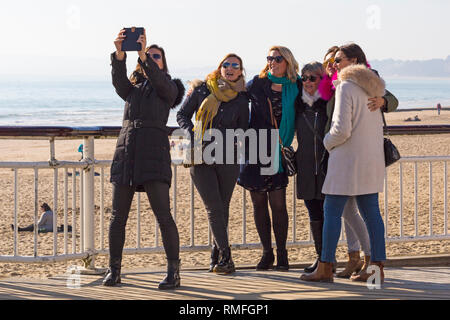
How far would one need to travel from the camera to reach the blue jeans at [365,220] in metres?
5.23

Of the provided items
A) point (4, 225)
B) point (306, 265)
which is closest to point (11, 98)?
point (4, 225)

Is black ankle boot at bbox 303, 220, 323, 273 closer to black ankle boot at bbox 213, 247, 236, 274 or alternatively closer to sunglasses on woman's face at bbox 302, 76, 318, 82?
black ankle boot at bbox 213, 247, 236, 274

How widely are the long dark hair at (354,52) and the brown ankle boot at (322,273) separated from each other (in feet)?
4.67

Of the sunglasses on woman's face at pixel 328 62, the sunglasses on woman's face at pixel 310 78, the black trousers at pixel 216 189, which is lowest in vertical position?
the black trousers at pixel 216 189

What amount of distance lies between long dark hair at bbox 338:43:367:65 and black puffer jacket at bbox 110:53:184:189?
1.18 m

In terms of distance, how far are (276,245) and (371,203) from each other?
1022 mm

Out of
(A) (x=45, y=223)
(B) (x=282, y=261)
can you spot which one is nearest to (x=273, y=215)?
(B) (x=282, y=261)

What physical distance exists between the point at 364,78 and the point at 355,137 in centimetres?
39

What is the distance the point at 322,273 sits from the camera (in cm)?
537

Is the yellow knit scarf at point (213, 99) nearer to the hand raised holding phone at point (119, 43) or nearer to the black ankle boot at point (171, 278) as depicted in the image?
the hand raised holding phone at point (119, 43)

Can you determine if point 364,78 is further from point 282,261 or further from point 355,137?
point 282,261

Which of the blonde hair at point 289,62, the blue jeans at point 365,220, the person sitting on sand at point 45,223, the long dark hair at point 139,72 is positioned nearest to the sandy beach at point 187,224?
the person sitting on sand at point 45,223

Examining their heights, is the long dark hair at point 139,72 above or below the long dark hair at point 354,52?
below

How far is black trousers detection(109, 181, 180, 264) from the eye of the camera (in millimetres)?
5156
